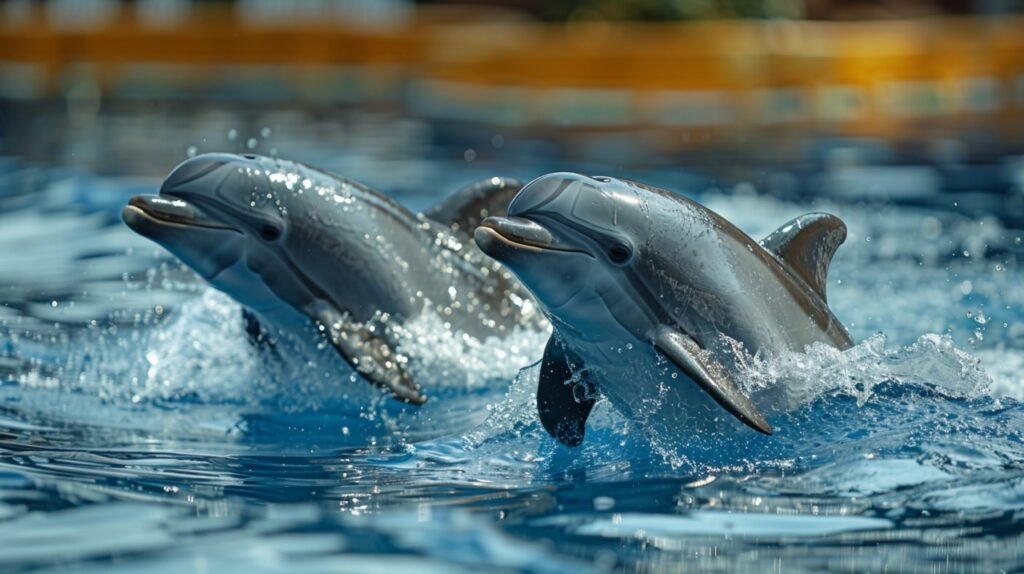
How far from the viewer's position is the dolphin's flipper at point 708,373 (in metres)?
5.27

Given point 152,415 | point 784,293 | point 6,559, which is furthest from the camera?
point 152,415

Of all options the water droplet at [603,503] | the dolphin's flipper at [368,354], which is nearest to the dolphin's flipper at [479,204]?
the dolphin's flipper at [368,354]

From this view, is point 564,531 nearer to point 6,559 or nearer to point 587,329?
point 587,329

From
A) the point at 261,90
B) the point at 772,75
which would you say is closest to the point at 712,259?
the point at 772,75

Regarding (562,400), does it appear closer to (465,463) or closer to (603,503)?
(465,463)

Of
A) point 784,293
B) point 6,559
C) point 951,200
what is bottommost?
point 6,559

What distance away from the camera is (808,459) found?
5.72 meters

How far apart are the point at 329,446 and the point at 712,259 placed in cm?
177

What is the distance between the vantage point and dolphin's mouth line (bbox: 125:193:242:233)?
662 centimetres

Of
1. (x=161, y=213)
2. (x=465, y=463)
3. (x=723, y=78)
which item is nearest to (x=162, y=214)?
(x=161, y=213)

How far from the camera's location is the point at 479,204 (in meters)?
7.97

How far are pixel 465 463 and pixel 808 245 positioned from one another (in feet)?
5.37

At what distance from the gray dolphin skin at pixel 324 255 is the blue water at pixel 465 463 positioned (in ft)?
0.70

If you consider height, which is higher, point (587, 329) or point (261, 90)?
point (261, 90)
